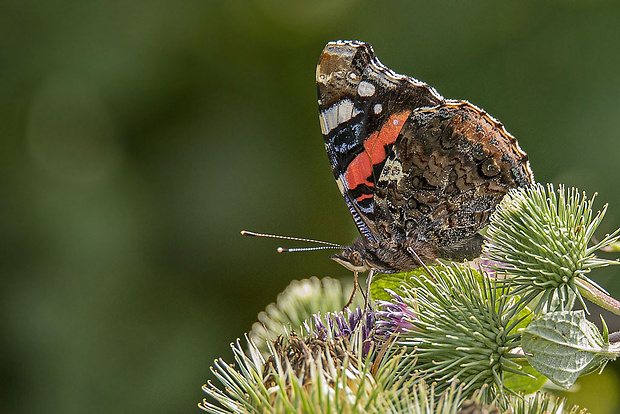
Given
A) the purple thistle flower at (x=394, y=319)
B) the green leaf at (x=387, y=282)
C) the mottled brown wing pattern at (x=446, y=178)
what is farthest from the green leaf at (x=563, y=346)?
the mottled brown wing pattern at (x=446, y=178)

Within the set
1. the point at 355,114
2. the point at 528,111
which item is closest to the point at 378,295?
the point at 355,114

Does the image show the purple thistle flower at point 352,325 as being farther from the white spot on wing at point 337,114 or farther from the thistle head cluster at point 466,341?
the white spot on wing at point 337,114

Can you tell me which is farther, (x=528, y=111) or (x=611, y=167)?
Result: (x=528, y=111)

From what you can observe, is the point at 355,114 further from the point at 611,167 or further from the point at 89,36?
the point at 89,36

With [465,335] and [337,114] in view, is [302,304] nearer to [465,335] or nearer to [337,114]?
[337,114]

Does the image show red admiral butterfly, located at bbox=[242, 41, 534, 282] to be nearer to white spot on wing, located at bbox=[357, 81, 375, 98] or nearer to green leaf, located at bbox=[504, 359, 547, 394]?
white spot on wing, located at bbox=[357, 81, 375, 98]

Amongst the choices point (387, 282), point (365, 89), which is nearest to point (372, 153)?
point (365, 89)

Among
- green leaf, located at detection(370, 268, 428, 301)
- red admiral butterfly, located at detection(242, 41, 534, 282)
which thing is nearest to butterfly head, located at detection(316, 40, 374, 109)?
red admiral butterfly, located at detection(242, 41, 534, 282)
